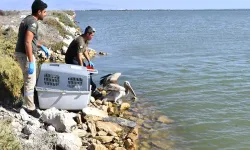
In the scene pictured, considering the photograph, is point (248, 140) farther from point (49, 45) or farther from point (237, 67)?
point (49, 45)

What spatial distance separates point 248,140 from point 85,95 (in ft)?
13.3

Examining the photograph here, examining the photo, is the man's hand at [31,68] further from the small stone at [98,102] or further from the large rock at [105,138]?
the small stone at [98,102]

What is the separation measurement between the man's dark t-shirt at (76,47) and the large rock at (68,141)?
2937 mm

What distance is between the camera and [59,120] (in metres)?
7.01

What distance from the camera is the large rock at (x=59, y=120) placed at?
6992mm

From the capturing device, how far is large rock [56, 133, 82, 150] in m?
6.20

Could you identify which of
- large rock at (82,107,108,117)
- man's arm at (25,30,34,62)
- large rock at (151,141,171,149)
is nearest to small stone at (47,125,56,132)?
large rock at (82,107,108,117)

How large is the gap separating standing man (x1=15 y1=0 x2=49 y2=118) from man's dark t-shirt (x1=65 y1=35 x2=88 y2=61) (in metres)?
1.97

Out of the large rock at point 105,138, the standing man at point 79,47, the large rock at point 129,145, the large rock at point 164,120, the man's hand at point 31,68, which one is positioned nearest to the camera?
the man's hand at point 31,68

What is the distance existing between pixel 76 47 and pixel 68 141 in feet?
11.1


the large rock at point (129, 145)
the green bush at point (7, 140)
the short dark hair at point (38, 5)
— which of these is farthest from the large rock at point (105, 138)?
the short dark hair at point (38, 5)

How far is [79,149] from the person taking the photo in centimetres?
654

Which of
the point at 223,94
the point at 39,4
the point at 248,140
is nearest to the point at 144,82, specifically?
the point at 223,94

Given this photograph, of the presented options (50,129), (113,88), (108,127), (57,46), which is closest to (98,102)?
(113,88)
